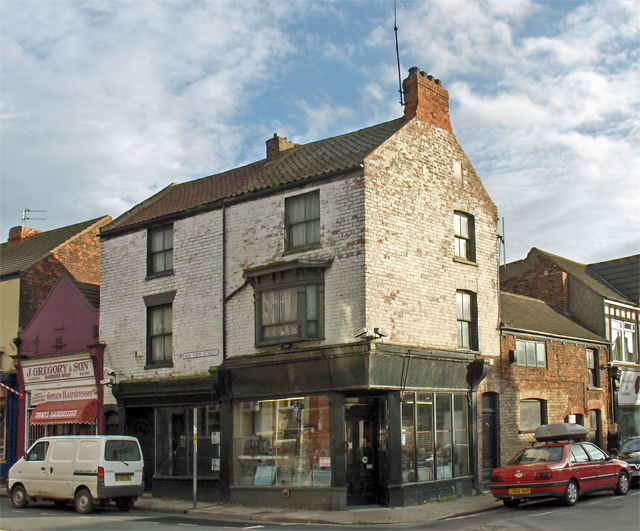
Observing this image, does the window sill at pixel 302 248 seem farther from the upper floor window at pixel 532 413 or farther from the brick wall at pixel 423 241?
the upper floor window at pixel 532 413

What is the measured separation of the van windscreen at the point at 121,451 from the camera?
17.9m

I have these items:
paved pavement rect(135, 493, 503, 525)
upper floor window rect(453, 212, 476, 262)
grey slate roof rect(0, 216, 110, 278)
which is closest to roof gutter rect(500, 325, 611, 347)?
upper floor window rect(453, 212, 476, 262)

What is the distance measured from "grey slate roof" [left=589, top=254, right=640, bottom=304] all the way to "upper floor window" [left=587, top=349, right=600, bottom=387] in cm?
524

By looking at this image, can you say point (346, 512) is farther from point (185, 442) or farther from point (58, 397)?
point (58, 397)

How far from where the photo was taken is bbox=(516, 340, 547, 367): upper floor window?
22747 millimetres

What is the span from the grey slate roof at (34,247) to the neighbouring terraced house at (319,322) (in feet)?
25.0

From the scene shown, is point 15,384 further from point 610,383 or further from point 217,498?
point 610,383

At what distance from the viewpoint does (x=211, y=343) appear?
2044 centimetres

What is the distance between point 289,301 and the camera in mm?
18500

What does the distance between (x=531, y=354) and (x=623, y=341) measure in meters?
7.88

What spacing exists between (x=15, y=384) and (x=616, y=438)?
22757 mm

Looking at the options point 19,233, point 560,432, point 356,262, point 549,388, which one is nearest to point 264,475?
point 356,262

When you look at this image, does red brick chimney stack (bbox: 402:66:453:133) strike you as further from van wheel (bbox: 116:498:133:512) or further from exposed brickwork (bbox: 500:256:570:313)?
van wheel (bbox: 116:498:133:512)

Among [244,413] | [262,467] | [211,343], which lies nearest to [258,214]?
[211,343]
